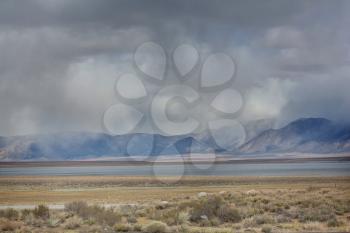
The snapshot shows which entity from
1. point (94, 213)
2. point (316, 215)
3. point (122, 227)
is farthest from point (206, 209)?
point (94, 213)

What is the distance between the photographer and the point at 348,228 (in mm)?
23516

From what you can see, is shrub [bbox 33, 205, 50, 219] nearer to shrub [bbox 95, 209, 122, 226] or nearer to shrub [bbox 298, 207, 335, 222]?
shrub [bbox 95, 209, 122, 226]

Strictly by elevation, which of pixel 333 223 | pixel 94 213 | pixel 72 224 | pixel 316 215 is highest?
pixel 94 213

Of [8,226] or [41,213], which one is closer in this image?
[8,226]

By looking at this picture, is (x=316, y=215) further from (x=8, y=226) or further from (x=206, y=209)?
(x=8, y=226)

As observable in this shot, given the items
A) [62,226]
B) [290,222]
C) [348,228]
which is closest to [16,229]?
[62,226]

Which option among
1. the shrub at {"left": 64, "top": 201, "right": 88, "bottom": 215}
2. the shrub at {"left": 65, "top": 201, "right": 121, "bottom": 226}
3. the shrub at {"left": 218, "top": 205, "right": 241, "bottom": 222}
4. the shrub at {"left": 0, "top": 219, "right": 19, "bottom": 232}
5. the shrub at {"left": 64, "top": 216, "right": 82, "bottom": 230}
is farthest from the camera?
the shrub at {"left": 64, "top": 201, "right": 88, "bottom": 215}

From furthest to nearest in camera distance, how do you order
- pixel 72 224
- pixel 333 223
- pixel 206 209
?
1. pixel 206 209
2. pixel 72 224
3. pixel 333 223

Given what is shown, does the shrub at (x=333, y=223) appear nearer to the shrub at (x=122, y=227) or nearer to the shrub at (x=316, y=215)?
the shrub at (x=316, y=215)

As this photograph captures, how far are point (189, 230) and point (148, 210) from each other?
895 cm

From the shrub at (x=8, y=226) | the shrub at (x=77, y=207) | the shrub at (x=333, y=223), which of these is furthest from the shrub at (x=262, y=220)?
the shrub at (x=8, y=226)

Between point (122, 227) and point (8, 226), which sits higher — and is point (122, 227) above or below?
below

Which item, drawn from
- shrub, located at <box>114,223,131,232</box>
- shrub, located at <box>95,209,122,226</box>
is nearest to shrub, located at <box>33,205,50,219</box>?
shrub, located at <box>95,209,122,226</box>

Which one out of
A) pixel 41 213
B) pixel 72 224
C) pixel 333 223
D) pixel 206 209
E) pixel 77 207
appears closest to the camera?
pixel 333 223
